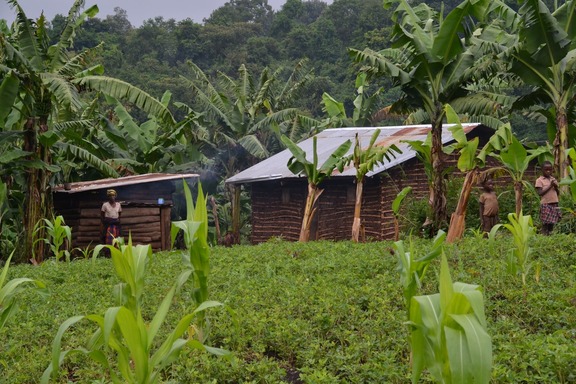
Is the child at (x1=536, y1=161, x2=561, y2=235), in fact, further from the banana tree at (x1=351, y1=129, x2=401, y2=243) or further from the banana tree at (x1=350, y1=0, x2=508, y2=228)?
the banana tree at (x1=351, y1=129, x2=401, y2=243)

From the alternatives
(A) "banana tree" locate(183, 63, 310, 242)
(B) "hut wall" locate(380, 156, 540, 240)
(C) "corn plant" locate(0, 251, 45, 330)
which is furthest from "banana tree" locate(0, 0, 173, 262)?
(A) "banana tree" locate(183, 63, 310, 242)

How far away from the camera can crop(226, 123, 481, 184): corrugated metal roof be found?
18.7m

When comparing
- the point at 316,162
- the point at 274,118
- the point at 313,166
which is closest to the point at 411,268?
the point at 316,162

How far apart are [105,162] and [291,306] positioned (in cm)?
1275

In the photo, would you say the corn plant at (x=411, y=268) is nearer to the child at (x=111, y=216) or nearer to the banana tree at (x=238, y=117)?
the child at (x=111, y=216)

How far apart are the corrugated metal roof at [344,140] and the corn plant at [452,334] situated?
13602 millimetres

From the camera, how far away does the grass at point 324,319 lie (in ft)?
18.8

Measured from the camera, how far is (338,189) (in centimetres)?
1998

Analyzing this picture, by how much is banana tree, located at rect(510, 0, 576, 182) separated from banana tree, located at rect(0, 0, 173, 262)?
23.6 feet

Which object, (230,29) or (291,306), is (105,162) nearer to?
(291,306)

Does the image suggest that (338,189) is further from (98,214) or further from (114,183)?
(98,214)

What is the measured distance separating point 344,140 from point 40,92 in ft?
29.0

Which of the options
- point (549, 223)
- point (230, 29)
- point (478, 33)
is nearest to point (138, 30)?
point (230, 29)

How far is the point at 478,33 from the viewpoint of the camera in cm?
1789
